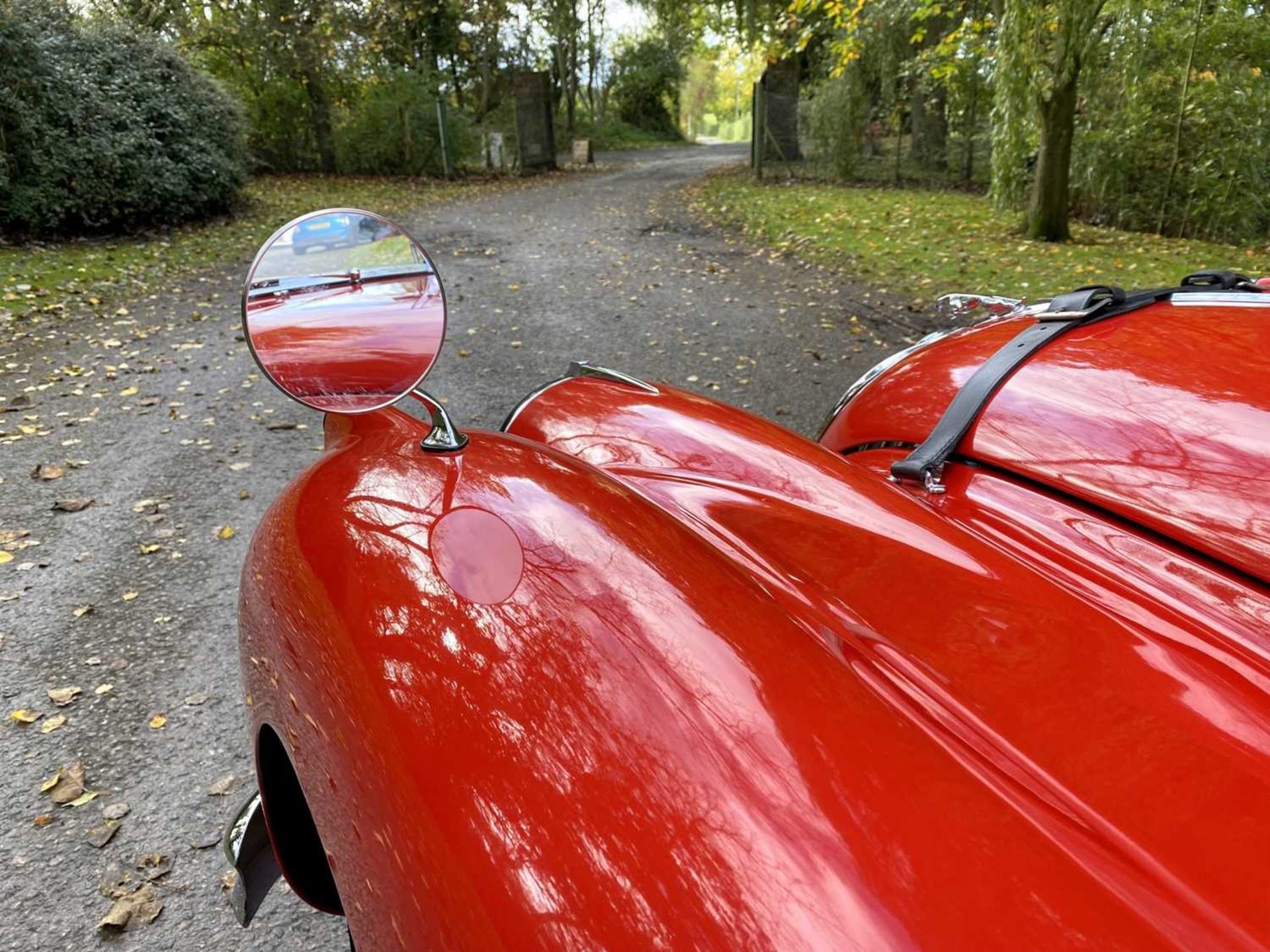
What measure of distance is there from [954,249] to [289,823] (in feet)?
33.5

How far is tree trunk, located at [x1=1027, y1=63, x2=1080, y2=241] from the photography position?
9484 millimetres

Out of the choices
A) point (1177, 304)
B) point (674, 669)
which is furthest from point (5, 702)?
point (1177, 304)

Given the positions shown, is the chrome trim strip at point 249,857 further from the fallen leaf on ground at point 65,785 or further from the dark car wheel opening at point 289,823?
the fallen leaf on ground at point 65,785

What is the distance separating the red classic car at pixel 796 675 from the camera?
2.69ft

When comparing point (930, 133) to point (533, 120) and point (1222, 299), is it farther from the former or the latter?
point (1222, 299)

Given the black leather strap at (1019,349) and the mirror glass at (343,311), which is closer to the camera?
the mirror glass at (343,311)

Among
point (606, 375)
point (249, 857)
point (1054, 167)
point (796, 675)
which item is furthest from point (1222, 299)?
point (1054, 167)

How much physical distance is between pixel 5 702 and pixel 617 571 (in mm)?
2714

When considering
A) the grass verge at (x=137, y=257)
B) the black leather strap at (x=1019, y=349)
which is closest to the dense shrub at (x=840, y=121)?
the grass verge at (x=137, y=257)

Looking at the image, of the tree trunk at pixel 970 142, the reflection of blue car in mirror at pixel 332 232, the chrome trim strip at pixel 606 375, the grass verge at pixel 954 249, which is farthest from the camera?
the tree trunk at pixel 970 142

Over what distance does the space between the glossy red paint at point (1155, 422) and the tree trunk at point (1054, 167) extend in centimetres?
888

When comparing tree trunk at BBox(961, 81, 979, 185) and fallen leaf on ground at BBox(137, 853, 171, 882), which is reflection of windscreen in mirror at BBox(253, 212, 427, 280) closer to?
fallen leaf on ground at BBox(137, 853, 171, 882)

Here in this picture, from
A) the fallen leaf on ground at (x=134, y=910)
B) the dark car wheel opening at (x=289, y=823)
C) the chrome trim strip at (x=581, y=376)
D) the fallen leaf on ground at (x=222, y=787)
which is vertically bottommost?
the fallen leaf on ground at (x=134, y=910)

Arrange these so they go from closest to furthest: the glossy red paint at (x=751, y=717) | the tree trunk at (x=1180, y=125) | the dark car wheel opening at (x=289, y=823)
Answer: the glossy red paint at (x=751, y=717)
the dark car wheel opening at (x=289, y=823)
the tree trunk at (x=1180, y=125)
